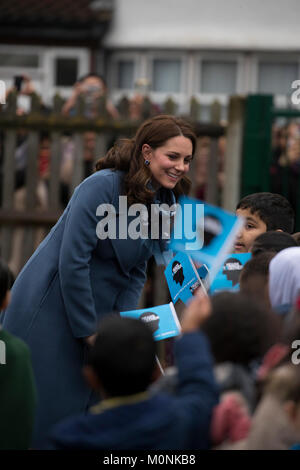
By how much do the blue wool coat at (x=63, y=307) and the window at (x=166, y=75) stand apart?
11340mm

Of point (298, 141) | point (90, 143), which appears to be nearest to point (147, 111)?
point (90, 143)

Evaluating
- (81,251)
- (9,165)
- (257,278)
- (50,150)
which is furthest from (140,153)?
(9,165)

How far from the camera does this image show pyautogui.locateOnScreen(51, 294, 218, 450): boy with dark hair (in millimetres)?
2555

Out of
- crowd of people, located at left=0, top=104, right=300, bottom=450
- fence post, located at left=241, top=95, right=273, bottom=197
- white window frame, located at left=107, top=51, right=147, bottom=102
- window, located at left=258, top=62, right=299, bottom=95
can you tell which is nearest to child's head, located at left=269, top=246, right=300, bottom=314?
crowd of people, located at left=0, top=104, right=300, bottom=450

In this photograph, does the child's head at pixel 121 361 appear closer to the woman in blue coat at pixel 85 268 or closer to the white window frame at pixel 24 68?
the woman in blue coat at pixel 85 268

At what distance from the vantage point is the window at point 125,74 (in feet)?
49.6

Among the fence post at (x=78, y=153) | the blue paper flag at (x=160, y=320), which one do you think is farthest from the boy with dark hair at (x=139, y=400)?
the fence post at (x=78, y=153)

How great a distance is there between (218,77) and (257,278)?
12.1m

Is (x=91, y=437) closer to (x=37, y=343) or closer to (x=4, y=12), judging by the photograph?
(x=37, y=343)

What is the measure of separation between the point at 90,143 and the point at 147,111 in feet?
1.76

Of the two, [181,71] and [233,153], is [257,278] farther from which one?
[181,71]

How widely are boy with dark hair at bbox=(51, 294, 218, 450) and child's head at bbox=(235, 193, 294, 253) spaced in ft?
5.19

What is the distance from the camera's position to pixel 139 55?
14930 mm

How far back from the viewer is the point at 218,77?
1516 cm
